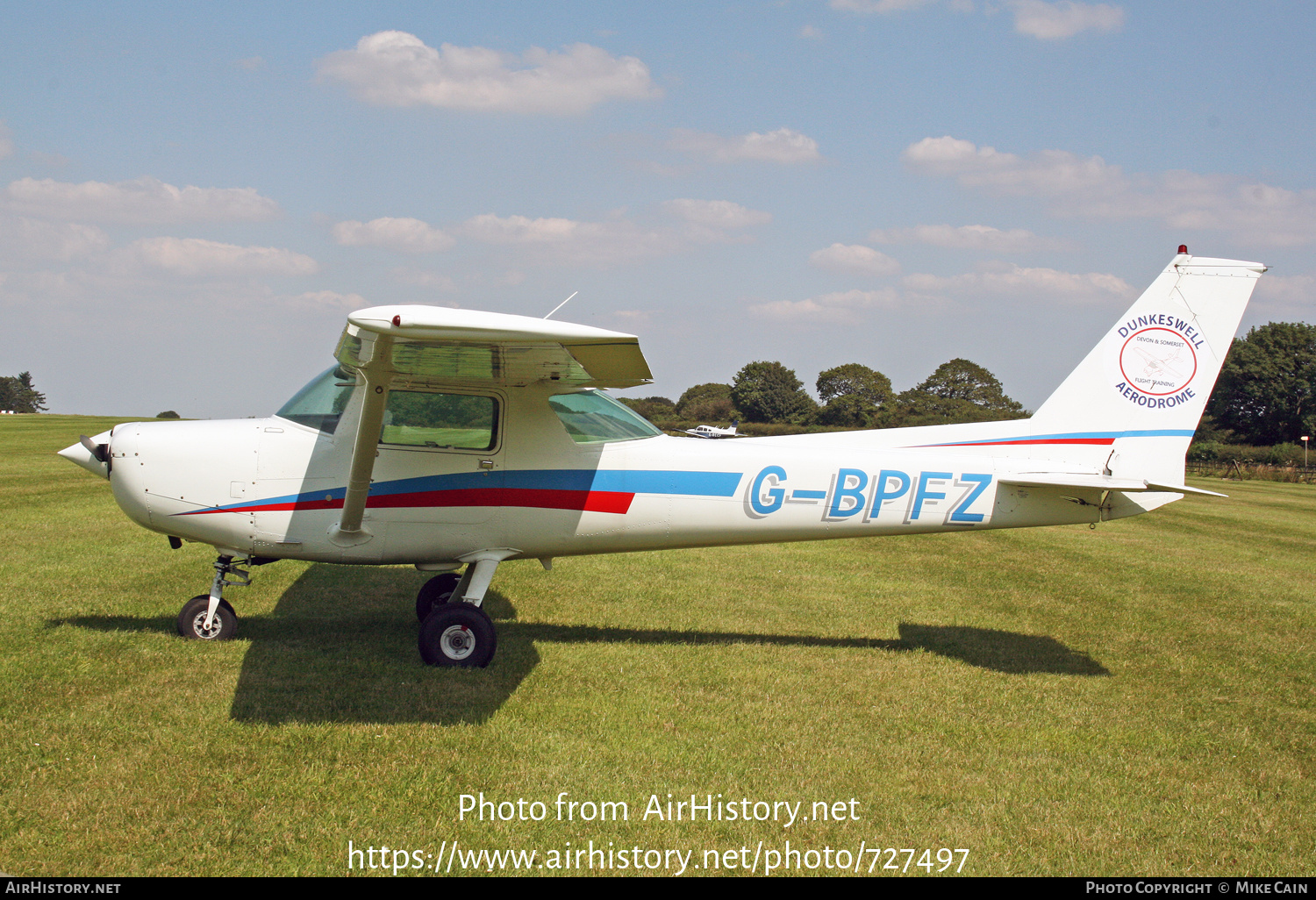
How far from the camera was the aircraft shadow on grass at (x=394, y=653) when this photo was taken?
5.30 m

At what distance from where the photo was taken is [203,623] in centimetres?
655

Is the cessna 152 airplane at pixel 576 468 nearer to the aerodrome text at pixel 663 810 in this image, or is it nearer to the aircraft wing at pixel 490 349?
the aircraft wing at pixel 490 349

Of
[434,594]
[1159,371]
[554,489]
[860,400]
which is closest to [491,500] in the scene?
[554,489]

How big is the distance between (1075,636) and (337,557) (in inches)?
249

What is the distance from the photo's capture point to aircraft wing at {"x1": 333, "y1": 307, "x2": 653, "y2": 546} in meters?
4.36

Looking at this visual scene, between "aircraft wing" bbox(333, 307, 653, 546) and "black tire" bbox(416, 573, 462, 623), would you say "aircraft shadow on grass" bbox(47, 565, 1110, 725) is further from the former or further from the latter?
"aircraft wing" bbox(333, 307, 653, 546)

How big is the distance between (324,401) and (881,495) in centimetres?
423

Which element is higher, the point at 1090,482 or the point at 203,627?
the point at 1090,482

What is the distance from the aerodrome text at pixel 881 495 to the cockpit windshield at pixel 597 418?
988 mm

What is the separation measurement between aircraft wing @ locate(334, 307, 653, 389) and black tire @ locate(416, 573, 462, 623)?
2168mm

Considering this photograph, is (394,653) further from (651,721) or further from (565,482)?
(651,721)

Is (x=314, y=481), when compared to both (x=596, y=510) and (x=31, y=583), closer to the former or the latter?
(x=596, y=510)

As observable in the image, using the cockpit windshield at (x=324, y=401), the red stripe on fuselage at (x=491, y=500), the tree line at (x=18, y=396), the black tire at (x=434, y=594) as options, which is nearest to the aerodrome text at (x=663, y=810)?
the red stripe on fuselage at (x=491, y=500)

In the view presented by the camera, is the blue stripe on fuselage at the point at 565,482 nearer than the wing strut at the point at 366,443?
No
